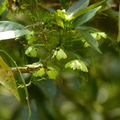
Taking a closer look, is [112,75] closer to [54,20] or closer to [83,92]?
[83,92]

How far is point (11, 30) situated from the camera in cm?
79

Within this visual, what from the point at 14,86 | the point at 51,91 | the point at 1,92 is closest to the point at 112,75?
the point at 1,92

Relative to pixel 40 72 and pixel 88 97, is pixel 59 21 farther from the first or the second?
pixel 88 97

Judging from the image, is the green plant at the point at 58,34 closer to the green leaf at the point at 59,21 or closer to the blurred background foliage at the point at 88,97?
the green leaf at the point at 59,21

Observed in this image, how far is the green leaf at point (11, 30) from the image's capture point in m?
0.77

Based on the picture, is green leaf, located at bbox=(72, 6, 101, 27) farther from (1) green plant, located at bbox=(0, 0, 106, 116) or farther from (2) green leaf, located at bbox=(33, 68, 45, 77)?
(2) green leaf, located at bbox=(33, 68, 45, 77)

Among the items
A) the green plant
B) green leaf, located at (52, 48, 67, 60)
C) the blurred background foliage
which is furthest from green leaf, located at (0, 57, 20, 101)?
the blurred background foliage

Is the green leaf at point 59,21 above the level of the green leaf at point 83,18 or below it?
above

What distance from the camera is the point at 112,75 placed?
185cm

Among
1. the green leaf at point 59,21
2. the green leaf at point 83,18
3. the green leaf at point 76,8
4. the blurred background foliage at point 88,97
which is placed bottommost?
the blurred background foliage at point 88,97

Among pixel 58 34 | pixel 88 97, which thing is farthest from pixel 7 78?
pixel 88 97

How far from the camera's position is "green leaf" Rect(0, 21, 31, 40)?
770 mm

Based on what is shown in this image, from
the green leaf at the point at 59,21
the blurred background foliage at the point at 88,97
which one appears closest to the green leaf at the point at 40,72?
the green leaf at the point at 59,21

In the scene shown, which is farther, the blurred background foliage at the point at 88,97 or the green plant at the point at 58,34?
the blurred background foliage at the point at 88,97
